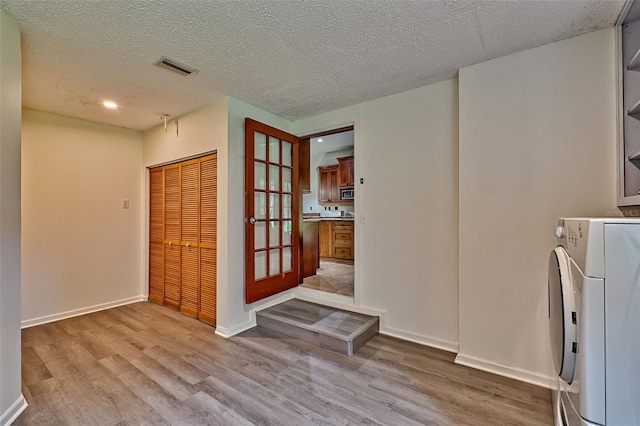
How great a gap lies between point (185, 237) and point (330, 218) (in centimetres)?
334

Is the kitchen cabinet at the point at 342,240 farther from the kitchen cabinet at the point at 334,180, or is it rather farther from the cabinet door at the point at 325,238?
the kitchen cabinet at the point at 334,180

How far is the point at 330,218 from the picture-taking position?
605 cm

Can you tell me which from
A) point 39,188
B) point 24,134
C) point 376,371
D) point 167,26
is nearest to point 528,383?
point 376,371

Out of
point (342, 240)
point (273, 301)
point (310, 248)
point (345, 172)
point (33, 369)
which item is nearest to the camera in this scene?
point (33, 369)

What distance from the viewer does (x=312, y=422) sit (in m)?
1.54

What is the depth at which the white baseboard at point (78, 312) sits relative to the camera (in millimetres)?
2898

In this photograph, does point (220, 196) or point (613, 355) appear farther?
point (220, 196)

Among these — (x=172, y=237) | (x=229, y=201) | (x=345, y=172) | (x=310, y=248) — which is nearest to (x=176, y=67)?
(x=229, y=201)

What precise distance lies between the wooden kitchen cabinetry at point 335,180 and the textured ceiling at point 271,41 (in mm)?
3587

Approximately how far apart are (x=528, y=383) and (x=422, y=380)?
71 cm

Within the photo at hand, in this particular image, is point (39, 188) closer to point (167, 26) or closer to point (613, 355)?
point (167, 26)

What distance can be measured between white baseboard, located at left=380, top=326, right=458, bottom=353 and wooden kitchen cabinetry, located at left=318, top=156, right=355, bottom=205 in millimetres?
3920

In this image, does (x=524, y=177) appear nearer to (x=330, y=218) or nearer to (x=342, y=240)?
(x=342, y=240)

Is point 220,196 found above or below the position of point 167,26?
below
